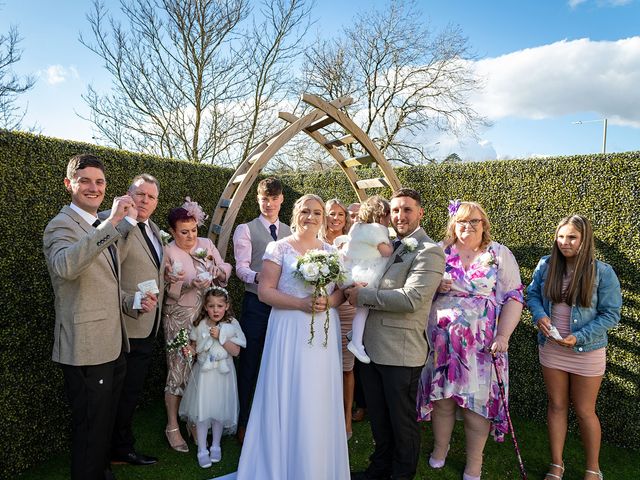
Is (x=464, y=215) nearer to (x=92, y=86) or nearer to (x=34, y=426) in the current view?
(x=34, y=426)

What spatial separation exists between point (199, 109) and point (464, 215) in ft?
34.0

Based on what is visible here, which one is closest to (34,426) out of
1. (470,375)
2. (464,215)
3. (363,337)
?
(363,337)

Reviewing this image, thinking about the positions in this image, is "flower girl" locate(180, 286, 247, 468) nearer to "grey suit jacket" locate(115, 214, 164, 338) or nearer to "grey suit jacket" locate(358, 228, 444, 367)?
"grey suit jacket" locate(115, 214, 164, 338)

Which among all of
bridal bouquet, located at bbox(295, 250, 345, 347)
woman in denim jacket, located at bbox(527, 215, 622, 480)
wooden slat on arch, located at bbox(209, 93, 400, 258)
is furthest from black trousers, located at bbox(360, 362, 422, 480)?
wooden slat on arch, located at bbox(209, 93, 400, 258)

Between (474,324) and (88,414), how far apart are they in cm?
277

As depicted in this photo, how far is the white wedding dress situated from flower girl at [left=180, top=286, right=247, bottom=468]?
706 millimetres

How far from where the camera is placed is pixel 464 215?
3422 millimetres

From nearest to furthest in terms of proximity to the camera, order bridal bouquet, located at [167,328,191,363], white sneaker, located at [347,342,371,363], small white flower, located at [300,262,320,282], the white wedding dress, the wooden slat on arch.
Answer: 1. small white flower, located at [300,262,320,282]
2. the white wedding dress
3. white sneaker, located at [347,342,371,363]
4. bridal bouquet, located at [167,328,191,363]
5. the wooden slat on arch

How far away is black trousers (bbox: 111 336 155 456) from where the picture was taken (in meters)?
3.52

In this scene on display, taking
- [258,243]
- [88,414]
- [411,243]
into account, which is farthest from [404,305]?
[88,414]

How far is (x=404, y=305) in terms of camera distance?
9.69 feet

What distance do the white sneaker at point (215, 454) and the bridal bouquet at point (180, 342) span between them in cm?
83

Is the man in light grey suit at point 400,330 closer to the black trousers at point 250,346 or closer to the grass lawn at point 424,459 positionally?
the grass lawn at point 424,459

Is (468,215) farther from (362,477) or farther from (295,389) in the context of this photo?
(362,477)
